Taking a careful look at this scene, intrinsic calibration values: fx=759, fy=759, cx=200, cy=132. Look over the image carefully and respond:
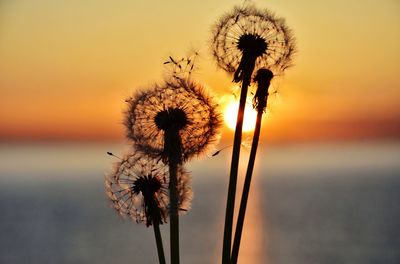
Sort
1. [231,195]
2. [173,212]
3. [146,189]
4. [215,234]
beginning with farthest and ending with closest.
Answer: [215,234], [146,189], [173,212], [231,195]

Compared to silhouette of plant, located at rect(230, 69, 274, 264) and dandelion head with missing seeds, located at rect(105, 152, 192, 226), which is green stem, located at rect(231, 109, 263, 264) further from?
dandelion head with missing seeds, located at rect(105, 152, 192, 226)

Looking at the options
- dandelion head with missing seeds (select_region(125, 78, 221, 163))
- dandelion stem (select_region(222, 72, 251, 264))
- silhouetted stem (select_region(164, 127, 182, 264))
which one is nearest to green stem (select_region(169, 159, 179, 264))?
silhouetted stem (select_region(164, 127, 182, 264))

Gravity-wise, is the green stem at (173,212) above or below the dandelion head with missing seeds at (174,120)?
below

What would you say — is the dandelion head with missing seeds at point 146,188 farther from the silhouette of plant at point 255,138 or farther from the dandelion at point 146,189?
the silhouette of plant at point 255,138

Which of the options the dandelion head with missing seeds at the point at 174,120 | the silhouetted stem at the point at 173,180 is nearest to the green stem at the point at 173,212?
the silhouetted stem at the point at 173,180

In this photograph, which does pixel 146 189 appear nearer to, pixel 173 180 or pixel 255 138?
pixel 173 180

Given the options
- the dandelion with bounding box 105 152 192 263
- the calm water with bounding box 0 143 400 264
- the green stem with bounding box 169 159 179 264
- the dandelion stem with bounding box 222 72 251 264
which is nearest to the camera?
the dandelion stem with bounding box 222 72 251 264

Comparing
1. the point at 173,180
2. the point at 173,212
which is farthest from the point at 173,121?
the point at 173,212
